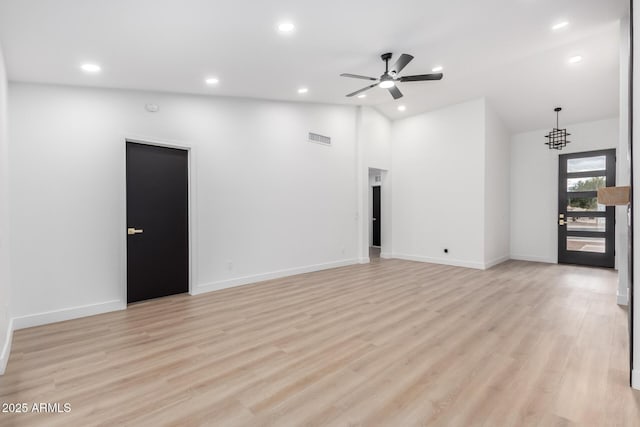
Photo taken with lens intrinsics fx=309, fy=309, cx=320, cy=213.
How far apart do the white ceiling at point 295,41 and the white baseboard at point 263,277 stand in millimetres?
3011

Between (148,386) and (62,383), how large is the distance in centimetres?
69

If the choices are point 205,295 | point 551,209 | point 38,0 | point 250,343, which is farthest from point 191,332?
point 551,209

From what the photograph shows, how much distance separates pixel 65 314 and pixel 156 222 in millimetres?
1491

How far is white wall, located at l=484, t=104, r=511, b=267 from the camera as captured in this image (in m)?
6.76

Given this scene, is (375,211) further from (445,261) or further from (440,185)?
(445,261)

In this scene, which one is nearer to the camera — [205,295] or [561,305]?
[561,305]

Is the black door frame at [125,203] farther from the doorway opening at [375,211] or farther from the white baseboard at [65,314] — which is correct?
the doorway opening at [375,211]

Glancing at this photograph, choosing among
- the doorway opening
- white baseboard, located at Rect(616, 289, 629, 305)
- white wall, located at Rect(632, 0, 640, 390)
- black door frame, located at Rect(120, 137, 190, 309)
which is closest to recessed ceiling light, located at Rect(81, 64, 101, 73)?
black door frame, located at Rect(120, 137, 190, 309)

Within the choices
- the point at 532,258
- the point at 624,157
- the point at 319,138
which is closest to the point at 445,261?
the point at 532,258

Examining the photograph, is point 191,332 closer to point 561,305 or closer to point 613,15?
point 561,305

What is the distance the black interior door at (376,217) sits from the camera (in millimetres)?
10195

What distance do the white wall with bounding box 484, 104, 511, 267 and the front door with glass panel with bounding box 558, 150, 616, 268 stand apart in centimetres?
116

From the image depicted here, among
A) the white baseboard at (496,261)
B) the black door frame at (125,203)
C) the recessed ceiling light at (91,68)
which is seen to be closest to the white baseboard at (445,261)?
the white baseboard at (496,261)

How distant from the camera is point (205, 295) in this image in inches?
185
